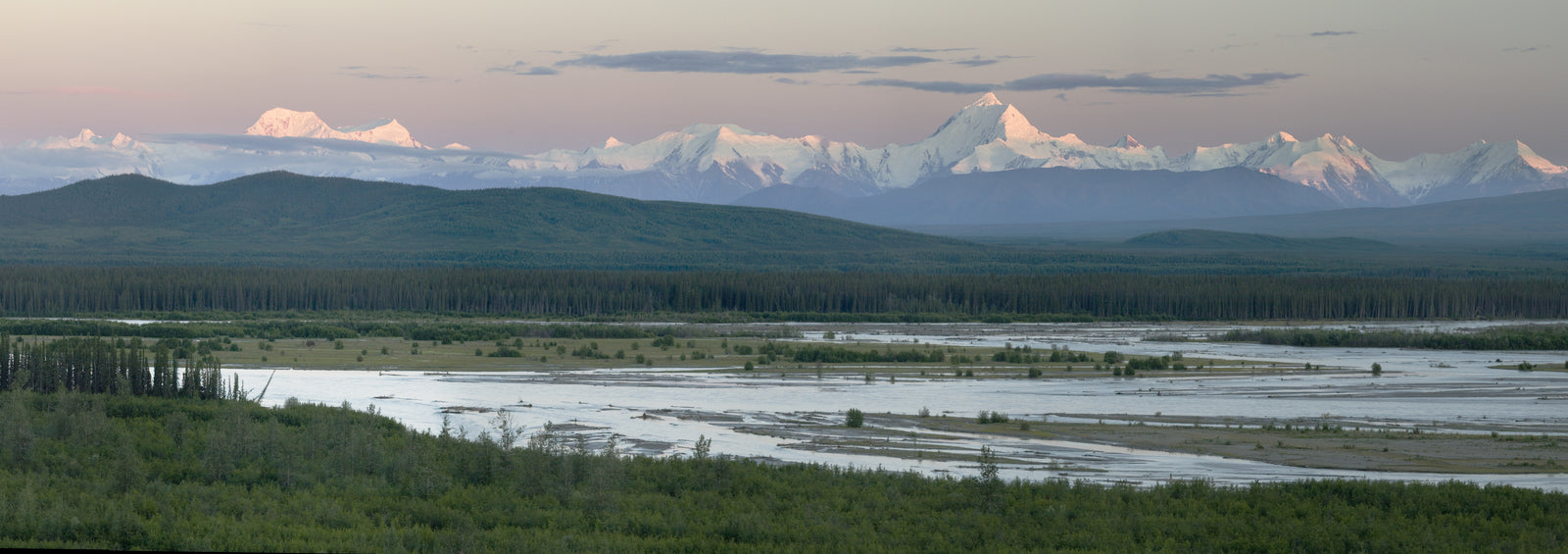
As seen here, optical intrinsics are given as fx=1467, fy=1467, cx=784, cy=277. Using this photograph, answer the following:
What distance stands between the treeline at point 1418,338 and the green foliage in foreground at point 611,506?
67629mm

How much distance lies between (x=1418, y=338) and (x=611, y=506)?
266 ft

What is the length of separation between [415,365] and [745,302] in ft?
220

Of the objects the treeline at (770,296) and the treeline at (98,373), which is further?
the treeline at (770,296)

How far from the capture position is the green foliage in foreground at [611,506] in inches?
980

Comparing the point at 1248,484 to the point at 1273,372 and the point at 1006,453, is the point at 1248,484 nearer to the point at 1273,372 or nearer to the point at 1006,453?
the point at 1006,453

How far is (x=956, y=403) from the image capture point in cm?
5444

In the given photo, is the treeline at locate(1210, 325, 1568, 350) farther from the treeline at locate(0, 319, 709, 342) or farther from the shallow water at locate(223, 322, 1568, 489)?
the treeline at locate(0, 319, 709, 342)

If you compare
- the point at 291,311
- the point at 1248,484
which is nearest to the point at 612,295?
Answer: the point at 291,311

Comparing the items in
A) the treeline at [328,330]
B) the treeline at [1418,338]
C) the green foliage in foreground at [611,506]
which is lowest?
the treeline at [328,330]

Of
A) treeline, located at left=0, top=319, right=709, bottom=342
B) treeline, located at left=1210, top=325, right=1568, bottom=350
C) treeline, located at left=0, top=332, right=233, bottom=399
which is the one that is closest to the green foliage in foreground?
treeline, located at left=0, top=332, right=233, bottom=399

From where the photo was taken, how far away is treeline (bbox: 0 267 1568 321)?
131750 millimetres

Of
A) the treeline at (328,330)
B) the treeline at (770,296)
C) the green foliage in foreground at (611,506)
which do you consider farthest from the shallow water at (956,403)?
the treeline at (770,296)

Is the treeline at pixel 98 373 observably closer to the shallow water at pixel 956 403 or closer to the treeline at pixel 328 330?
the shallow water at pixel 956 403

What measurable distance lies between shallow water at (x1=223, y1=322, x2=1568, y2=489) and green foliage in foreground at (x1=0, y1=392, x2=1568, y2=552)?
17.9 feet
